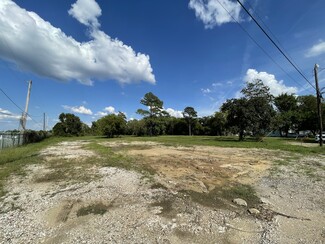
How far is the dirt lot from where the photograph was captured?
3.45m

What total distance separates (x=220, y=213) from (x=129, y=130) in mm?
53308

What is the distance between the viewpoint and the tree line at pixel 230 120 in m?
23.4

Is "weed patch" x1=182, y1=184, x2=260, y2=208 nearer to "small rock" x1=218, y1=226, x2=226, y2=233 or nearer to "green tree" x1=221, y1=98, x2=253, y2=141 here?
"small rock" x1=218, y1=226, x2=226, y2=233

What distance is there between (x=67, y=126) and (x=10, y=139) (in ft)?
116

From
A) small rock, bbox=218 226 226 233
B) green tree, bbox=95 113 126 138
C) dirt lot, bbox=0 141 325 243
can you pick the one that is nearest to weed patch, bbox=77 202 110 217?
dirt lot, bbox=0 141 325 243

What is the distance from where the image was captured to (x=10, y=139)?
63.5 feet

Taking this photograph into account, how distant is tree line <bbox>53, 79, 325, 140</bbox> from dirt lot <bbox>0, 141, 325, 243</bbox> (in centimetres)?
1676

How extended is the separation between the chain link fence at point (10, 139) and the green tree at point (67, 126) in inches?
1218

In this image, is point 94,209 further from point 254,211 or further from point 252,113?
point 252,113

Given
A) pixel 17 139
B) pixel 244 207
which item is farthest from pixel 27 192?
pixel 17 139

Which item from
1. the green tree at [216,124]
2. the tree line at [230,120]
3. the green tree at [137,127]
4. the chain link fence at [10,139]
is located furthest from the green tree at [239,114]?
the green tree at [137,127]

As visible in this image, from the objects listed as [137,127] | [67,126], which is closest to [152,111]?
[137,127]

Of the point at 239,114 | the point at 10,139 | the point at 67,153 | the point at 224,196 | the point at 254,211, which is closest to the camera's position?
the point at 254,211

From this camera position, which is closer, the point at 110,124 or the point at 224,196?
the point at 224,196
